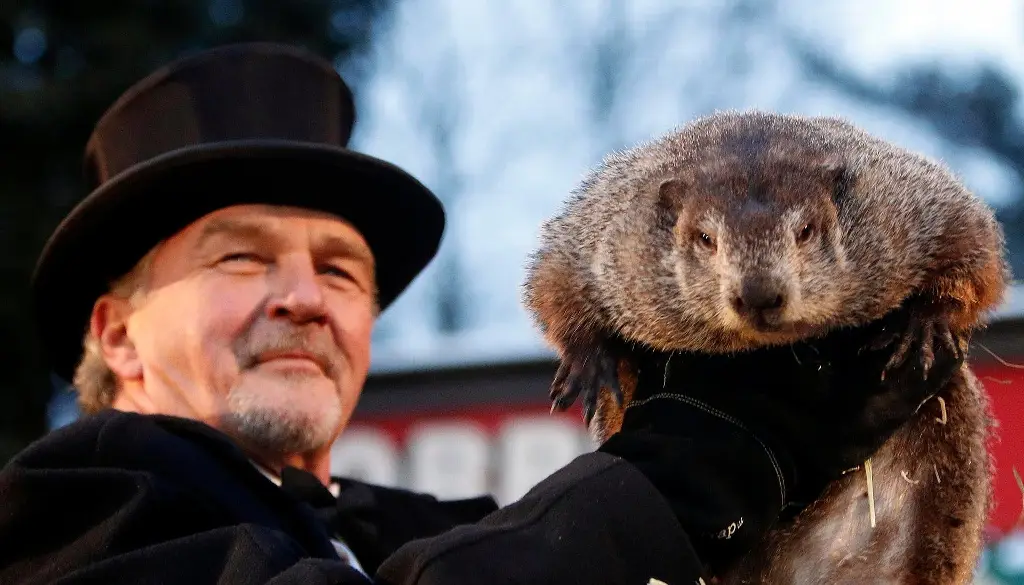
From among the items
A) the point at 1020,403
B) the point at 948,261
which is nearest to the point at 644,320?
the point at 948,261

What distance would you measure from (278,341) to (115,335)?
0.61 m

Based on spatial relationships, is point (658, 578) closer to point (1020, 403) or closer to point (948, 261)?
point (948, 261)

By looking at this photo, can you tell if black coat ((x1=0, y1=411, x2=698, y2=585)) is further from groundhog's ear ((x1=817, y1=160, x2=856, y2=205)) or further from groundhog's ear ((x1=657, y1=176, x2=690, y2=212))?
groundhog's ear ((x1=817, y1=160, x2=856, y2=205))

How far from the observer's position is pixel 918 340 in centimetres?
233

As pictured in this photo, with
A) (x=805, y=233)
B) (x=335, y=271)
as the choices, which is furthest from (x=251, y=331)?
(x=805, y=233)

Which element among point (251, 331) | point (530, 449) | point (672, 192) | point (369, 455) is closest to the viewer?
point (672, 192)

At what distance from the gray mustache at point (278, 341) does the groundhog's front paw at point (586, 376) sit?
746mm

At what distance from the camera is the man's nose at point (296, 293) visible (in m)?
2.99

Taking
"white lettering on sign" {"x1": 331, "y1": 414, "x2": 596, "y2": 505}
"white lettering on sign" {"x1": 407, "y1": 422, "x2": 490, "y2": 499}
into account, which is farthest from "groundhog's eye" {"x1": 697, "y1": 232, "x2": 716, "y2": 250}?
"white lettering on sign" {"x1": 407, "y1": 422, "x2": 490, "y2": 499}

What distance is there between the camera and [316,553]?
8.14 ft

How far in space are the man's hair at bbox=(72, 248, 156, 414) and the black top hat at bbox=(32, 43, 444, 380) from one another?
0.13 feet

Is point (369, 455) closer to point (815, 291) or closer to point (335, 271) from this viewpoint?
point (335, 271)

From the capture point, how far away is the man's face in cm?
294

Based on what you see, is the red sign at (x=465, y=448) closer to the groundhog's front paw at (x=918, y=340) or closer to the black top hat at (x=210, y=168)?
the black top hat at (x=210, y=168)
